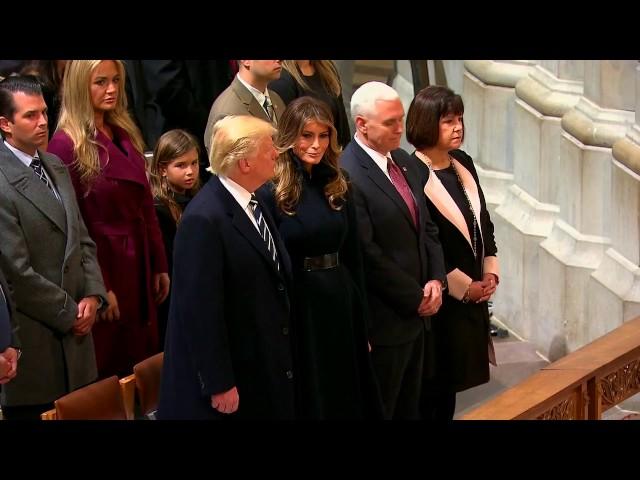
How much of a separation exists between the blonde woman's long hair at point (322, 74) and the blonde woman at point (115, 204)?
90 centimetres

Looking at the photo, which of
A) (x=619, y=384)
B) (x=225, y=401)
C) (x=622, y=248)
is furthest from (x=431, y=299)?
(x=622, y=248)

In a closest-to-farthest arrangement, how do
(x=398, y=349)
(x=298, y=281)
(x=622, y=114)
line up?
1. (x=298, y=281)
2. (x=398, y=349)
3. (x=622, y=114)

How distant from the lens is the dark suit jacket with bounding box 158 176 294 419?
18.3 feet

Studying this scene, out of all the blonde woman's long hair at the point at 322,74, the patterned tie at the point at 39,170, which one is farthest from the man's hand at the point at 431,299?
the patterned tie at the point at 39,170

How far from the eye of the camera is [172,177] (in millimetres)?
6629

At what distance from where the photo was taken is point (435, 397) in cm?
673

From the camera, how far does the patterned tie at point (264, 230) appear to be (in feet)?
18.8

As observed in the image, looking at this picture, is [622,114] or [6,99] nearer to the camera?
[6,99]

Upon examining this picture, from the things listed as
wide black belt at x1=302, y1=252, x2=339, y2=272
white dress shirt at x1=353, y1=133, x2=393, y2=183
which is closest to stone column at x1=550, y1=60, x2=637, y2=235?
white dress shirt at x1=353, y1=133, x2=393, y2=183

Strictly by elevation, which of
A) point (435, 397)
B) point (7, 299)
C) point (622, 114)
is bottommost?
point (435, 397)

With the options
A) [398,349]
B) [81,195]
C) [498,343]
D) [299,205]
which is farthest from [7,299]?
[498,343]
